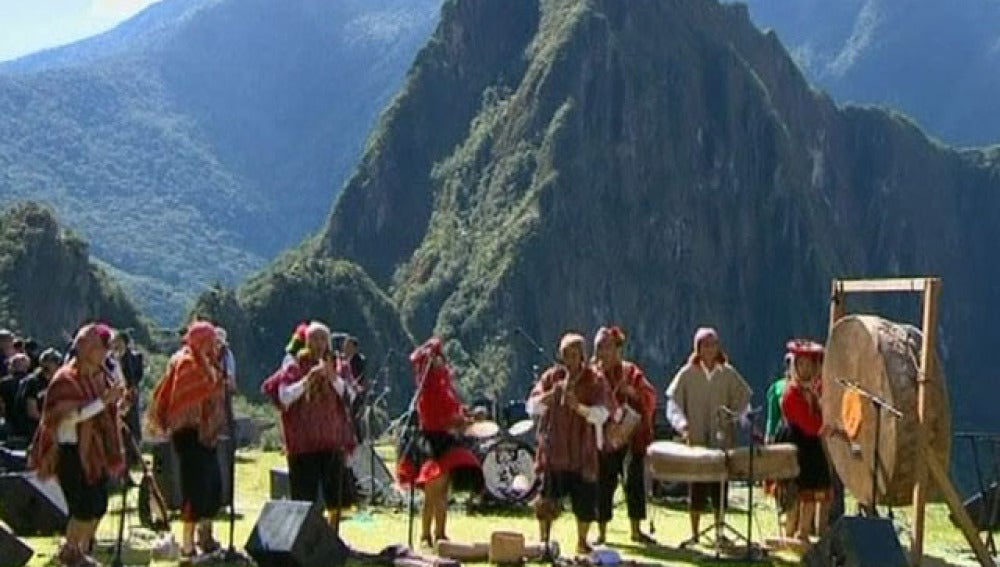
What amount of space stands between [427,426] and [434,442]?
118 millimetres

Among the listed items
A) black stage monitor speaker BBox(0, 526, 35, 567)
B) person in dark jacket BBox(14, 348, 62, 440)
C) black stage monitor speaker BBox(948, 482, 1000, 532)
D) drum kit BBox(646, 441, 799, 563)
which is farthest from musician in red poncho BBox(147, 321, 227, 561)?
black stage monitor speaker BBox(948, 482, 1000, 532)

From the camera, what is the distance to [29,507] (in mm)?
11797

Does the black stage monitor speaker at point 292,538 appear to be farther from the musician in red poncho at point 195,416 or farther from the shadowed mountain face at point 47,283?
the shadowed mountain face at point 47,283

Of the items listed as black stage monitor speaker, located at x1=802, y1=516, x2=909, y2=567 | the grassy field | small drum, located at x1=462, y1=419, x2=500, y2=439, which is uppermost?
small drum, located at x1=462, y1=419, x2=500, y2=439

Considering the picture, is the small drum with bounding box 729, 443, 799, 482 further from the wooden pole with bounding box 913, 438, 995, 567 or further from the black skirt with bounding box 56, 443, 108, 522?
the black skirt with bounding box 56, 443, 108, 522

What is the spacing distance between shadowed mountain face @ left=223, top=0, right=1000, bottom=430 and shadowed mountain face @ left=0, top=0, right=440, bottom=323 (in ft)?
45.1

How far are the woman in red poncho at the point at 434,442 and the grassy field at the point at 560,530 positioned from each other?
0.47 meters

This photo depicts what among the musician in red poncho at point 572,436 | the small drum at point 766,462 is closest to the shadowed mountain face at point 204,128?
the small drum at point 766,462

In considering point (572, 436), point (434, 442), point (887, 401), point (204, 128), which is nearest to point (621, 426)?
point (572, 436)

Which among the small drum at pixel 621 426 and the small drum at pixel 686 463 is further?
the small drum at pixel 686 463

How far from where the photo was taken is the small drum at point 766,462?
11836 millimetres

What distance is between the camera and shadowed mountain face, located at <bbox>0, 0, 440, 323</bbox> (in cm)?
11688

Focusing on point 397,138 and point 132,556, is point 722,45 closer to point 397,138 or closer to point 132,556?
point 397,138

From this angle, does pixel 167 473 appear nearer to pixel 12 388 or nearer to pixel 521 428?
pixel 12 388
